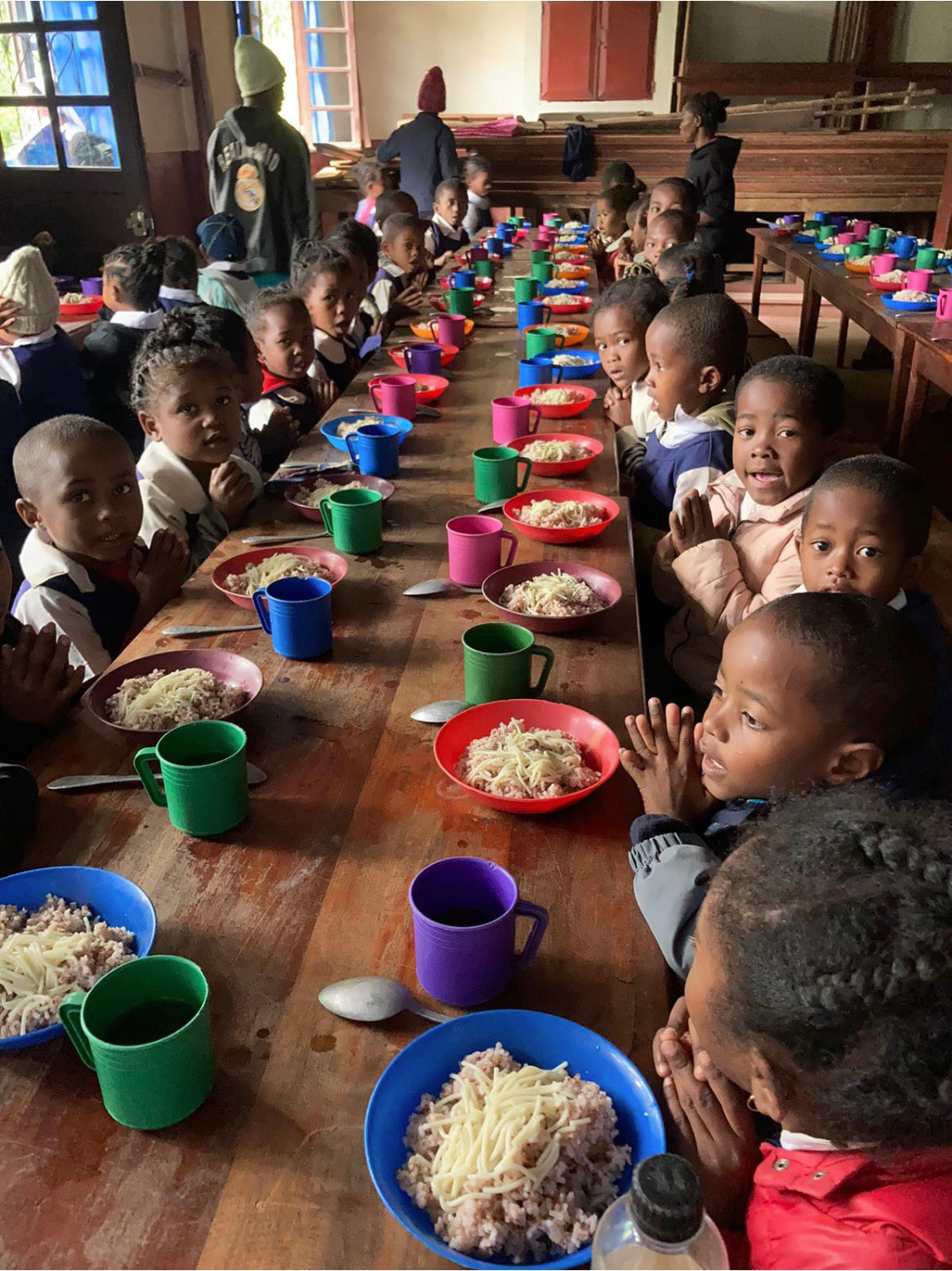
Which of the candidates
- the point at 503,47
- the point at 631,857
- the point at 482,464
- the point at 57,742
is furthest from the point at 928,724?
the point at 503,47

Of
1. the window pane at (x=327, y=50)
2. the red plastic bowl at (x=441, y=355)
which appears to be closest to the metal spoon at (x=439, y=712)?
the red plastic bowl at (x=441, y=355)

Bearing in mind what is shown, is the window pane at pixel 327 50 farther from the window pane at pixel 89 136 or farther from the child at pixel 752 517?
the child at pixel 752 517

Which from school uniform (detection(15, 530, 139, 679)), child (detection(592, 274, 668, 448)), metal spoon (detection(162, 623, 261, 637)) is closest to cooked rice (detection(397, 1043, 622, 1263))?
metal spoon (detection(162, 623, 261, 637))

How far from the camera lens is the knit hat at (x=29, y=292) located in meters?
3.29

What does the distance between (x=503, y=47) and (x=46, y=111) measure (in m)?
7.62

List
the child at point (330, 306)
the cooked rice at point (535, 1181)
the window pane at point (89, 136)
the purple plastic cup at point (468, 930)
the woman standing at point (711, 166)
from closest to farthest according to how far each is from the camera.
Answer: the cooked rice at point (535, 1181) < the purple plastic cup at point (468, 930) < the child at point (330, 306) < the woman standing at point (711, 166) < the window pane at point (89, 136)

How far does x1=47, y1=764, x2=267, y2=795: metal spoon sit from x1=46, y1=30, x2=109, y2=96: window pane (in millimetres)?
6679

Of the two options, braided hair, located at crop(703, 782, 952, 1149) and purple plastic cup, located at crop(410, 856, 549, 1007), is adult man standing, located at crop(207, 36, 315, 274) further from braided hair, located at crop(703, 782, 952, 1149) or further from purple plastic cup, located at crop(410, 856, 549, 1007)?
braided hair, located at crop(703, 782, 952, 1149)

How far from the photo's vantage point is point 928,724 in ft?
4.33

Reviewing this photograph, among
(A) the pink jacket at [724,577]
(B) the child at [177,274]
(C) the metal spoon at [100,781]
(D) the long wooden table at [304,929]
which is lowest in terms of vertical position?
(A) the pink jacket at [724,577]

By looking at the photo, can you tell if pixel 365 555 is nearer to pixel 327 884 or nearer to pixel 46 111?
pixel 327 884

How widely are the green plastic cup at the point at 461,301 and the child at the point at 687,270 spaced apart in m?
0.81

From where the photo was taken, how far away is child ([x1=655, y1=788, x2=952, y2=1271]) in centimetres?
72

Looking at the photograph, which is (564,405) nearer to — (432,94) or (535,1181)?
(535,1181)
